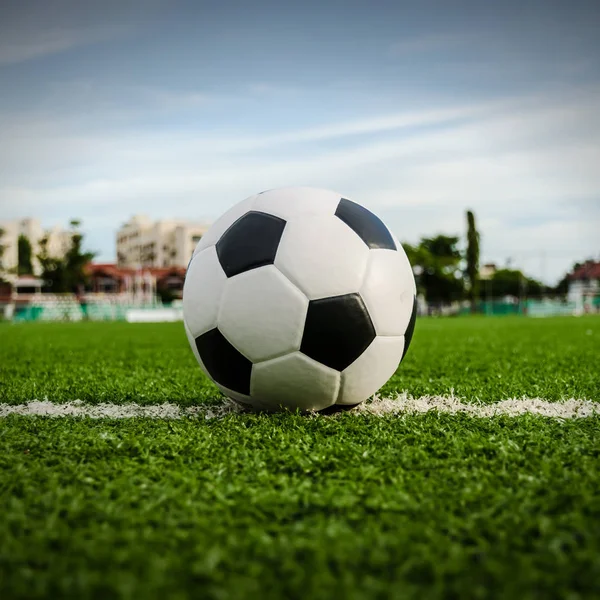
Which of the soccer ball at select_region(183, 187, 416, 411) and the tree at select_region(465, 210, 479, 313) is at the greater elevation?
the tree at select_region(465, 210, 479, 313)

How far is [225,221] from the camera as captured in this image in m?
3.69

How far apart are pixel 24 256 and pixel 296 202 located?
88.2 meters

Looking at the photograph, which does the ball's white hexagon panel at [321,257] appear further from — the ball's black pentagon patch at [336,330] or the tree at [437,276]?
the tree at [437,276]

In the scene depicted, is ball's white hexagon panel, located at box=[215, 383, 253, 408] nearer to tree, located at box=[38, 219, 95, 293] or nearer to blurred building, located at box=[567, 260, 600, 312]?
tree, located at box=[38, 219, 95, 293]

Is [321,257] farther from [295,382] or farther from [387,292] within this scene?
[295,382]

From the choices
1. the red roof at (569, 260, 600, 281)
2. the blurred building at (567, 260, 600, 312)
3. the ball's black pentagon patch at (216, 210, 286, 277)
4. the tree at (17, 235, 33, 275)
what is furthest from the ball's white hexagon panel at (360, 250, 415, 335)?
the red roof at (569, 260, 600, 281)

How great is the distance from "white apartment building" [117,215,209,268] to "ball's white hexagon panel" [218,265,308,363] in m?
92.3

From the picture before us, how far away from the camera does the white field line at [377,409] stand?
3760mm

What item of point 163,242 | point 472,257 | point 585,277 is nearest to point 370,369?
point 472,257

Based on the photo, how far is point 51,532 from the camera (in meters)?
1.89

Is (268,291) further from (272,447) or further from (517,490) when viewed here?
(517,490)

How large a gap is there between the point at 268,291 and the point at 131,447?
1023 millimetres

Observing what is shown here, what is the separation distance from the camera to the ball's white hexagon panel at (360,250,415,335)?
3.42 meters

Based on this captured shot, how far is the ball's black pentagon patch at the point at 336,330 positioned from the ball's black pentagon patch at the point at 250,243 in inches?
14.6
